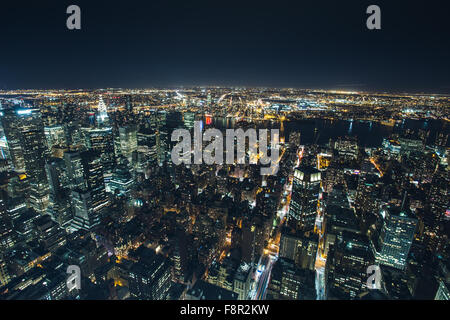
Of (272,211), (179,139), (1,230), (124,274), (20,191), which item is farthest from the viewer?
(179,139)

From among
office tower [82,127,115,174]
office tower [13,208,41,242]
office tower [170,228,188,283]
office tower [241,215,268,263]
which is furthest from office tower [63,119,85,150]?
office tower [241,215,268,263]

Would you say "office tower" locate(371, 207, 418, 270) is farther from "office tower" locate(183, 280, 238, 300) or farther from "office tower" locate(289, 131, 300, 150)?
"office tower" locate(289, 131, 300, 150)

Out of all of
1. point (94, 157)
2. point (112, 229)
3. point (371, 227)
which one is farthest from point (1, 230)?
point (371, 227)

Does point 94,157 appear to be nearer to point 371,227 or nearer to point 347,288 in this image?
point 347,288

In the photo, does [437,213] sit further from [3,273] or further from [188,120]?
[188,120]

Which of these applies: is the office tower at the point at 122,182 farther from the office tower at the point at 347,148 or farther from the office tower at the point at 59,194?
the office tower at the point at 347,148

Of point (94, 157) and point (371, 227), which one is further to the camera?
point (94, 157)
